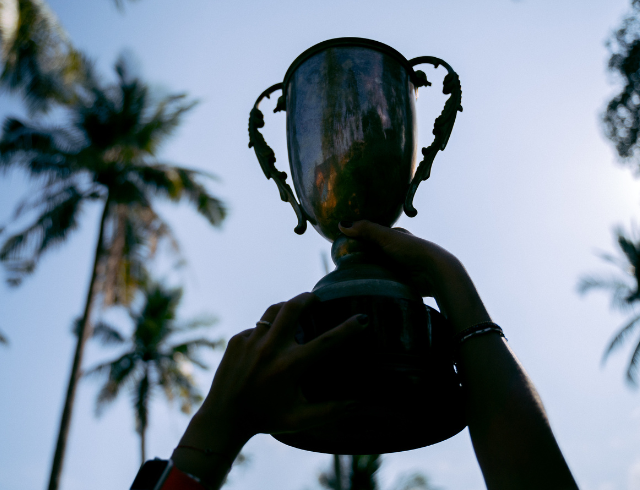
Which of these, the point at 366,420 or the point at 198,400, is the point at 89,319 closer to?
the point at 198,400

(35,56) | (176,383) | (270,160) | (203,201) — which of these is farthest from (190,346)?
(270,160)

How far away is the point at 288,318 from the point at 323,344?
0.09 meters

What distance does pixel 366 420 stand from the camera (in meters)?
1.11

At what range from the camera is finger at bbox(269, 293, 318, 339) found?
98 centimetres

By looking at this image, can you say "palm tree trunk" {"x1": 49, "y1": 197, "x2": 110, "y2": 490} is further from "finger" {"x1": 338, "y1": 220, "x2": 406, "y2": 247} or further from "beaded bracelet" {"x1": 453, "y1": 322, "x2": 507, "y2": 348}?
"beaded bracelet" {"x1": 453, "y1": 322, "x2": 507, "y2": 348}

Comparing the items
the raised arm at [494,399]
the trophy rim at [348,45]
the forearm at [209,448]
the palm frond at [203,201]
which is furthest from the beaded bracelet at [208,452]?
the palm frond at [203,201]

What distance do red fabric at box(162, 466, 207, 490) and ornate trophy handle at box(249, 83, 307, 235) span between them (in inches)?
29.7

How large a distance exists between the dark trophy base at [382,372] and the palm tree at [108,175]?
444 inches

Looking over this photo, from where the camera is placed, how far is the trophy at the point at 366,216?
1.04 m

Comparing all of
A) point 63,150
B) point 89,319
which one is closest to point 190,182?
point 63,150

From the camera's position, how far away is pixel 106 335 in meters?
16.7

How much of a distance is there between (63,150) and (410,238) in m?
12.8

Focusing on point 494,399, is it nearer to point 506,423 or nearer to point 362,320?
point 506,423

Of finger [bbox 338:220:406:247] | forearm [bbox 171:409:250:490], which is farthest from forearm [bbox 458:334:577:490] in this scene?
forearm [bbox 171:409:250:490]
